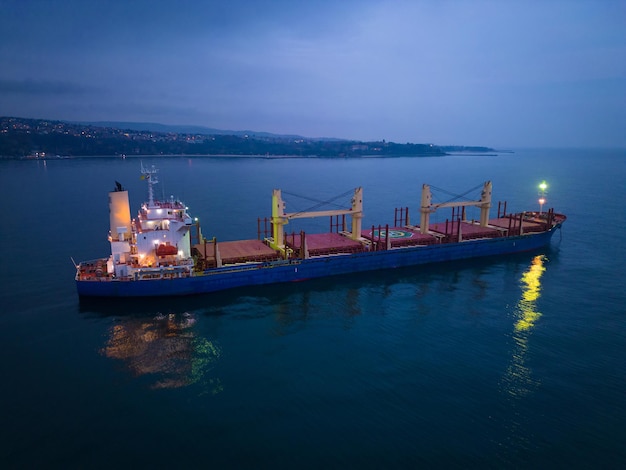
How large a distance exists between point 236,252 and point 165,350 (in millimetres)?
13364

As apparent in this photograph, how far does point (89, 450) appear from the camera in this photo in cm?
1600

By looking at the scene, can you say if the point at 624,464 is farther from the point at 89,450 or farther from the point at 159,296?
the point at 159,296

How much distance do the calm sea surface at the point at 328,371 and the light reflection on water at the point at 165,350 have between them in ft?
0.40

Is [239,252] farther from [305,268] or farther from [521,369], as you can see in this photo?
[521,369]

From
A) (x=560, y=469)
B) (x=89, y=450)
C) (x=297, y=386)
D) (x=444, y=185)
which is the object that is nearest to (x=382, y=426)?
(x=297, y=386)

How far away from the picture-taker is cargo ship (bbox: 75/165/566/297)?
3067 centimetres

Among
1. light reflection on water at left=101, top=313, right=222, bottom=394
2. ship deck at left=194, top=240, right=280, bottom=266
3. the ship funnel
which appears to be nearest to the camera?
light reflection on water at left=101, top=313, right=222, bottom=394

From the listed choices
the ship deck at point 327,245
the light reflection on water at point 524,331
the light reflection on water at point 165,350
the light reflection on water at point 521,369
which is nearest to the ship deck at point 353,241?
the ship deck at point 327,245

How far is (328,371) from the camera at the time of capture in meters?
21.7

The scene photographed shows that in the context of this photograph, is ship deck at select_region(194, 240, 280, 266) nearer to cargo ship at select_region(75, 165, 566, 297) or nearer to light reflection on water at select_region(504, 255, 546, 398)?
cargo ship at select_region(75, 165, 566, 297)

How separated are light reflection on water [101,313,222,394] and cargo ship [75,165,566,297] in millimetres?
3692

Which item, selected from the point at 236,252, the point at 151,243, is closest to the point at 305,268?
the point at 236,252

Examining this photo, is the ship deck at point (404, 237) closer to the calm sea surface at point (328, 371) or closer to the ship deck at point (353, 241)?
the ship deck at point (353, 241)

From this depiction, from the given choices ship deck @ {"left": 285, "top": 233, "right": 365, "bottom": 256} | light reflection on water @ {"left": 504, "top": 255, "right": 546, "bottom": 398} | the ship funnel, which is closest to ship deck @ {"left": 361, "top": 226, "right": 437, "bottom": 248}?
ship deck @ {"left": 285, "top": 233, "right": 365, "bottom": 256}
